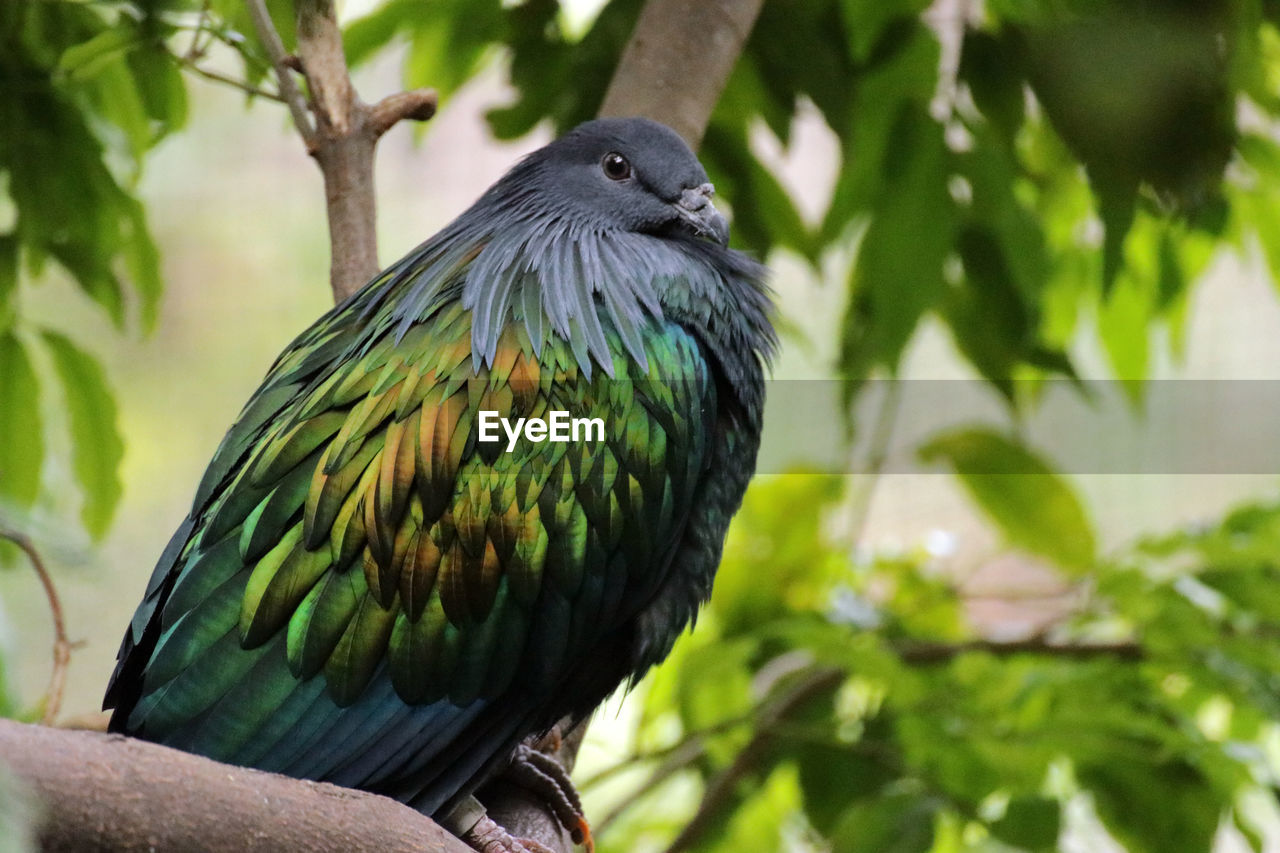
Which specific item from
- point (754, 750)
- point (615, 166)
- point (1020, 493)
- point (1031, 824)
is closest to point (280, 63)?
point (615, 166)

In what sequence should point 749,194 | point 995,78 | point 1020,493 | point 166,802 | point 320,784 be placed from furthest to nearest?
point 1020,493, point 749,194, point 995,78, point 320,784, point 166,802

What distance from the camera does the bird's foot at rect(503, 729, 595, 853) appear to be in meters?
1.62

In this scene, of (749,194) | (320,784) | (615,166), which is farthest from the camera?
(749,194)

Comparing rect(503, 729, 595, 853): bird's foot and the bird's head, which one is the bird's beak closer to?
the bird's head

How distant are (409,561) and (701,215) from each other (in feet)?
2.17

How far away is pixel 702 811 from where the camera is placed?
7.47 ft

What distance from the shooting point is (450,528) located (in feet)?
4.57

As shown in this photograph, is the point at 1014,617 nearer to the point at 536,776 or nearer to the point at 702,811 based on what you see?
the point at 702,811

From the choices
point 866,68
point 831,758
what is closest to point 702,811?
point 831,758

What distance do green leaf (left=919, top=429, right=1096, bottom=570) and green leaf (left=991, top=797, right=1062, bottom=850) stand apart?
0.60m

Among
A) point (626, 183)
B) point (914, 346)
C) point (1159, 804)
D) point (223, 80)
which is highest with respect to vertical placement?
point (223, 80)

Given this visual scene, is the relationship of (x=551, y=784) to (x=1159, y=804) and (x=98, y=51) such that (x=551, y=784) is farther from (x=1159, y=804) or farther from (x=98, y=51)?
(x=98, y=51)

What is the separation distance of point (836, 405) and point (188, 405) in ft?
6.38

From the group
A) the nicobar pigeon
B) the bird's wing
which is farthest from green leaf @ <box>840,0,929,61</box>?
the bird's wing
